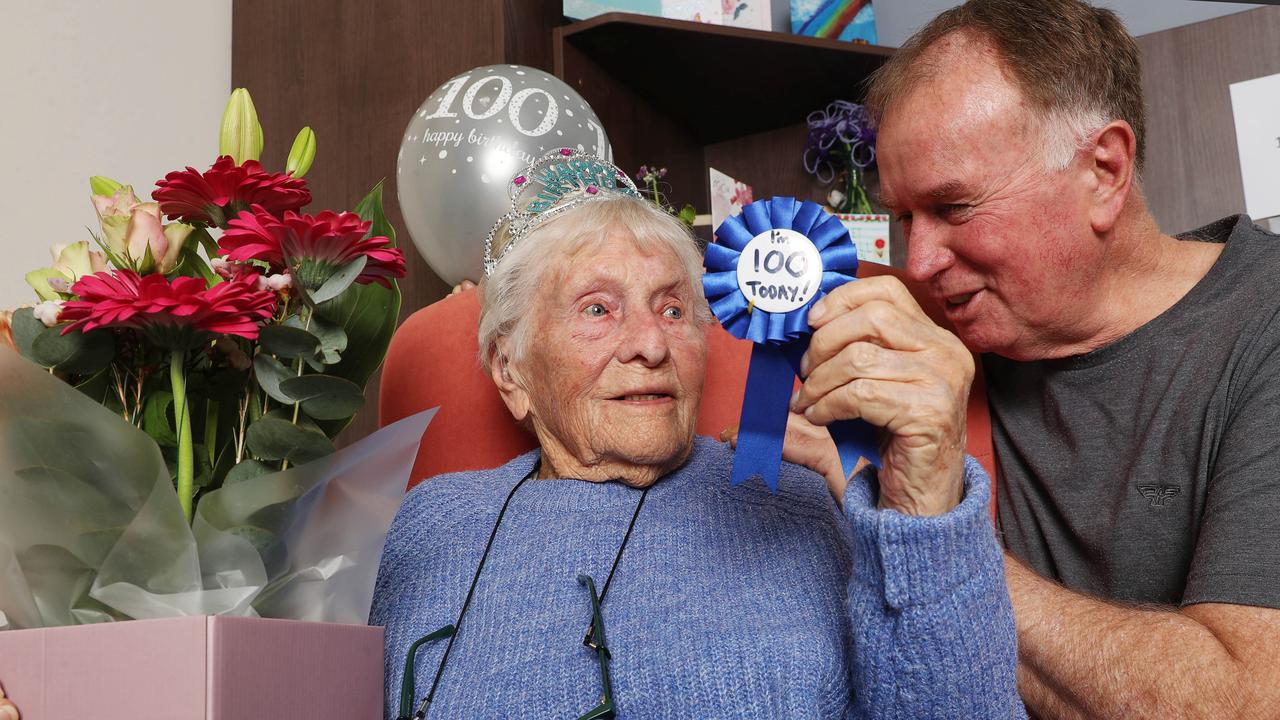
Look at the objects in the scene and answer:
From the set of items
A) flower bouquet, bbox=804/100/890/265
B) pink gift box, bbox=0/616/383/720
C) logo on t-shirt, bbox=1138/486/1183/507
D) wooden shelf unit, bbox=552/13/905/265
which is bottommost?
pink gift box, bbox=0/616/383/720

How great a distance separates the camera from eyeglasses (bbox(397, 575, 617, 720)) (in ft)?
3.33

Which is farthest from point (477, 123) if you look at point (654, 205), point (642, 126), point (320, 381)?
A: point (320, 381)

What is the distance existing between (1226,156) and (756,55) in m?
0.98

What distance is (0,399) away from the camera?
0.77 meters

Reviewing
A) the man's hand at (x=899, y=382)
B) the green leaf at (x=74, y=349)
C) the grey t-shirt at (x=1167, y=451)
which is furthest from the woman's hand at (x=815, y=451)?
the green leaf at (x=74, y=349)

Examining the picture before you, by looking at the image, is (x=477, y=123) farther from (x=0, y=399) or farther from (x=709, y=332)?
(x=0, y=399)

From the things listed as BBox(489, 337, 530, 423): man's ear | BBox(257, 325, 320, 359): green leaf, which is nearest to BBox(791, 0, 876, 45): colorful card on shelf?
BBox(489, 337, 530, 423): man's ear

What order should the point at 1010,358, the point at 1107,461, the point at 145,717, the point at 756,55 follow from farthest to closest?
the point at 756,55
the point at 1010,358
the point at 1107,461
the point at 145,717

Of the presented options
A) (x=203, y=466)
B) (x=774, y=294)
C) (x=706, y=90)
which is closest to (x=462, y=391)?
(x=203, y=466)

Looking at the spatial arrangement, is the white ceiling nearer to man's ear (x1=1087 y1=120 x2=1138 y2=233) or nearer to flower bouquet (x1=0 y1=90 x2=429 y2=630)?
man's ear (x1=1087 y1=120 x2=1138 y2=233)

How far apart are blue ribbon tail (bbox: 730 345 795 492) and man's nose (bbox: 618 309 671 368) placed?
0.30m

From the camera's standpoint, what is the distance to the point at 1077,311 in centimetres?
129

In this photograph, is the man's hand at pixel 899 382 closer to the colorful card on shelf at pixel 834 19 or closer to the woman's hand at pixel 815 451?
the woman's hand at pixel 815 451

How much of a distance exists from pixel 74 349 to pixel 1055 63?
1178mm
